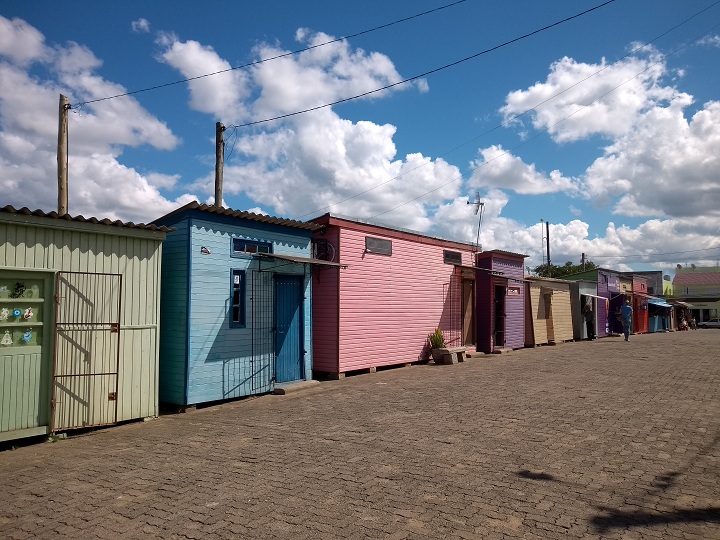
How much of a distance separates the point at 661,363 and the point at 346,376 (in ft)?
32.6

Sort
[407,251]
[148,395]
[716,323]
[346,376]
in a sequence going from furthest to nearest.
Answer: [716,323] < [407,251] < [346,376] < [148,395]

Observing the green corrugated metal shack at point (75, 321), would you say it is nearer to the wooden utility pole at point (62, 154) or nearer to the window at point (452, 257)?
the wooden utility pole at point (62, 154)

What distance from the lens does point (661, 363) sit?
1586 cm

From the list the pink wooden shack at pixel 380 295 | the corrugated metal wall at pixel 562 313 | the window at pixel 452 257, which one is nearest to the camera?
the pink wooden shack at pixel 380 295

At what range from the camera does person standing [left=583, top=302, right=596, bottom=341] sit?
28.2m

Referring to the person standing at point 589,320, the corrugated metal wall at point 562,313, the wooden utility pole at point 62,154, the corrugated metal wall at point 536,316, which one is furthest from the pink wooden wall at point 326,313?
the person standing at point 589,320

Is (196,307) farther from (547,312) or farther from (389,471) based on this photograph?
(547,312)

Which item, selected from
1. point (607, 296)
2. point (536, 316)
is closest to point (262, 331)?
point (536, 316)

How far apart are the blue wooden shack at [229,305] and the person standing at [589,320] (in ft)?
69.4

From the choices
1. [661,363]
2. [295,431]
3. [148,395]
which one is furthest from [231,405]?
[661,363]

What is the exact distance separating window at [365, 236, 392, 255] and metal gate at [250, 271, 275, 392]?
11.8 ft

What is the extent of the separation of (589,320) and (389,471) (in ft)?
85.2

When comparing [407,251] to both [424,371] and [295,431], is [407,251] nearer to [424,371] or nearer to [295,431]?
[424,371]

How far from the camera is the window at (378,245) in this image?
13969mm
